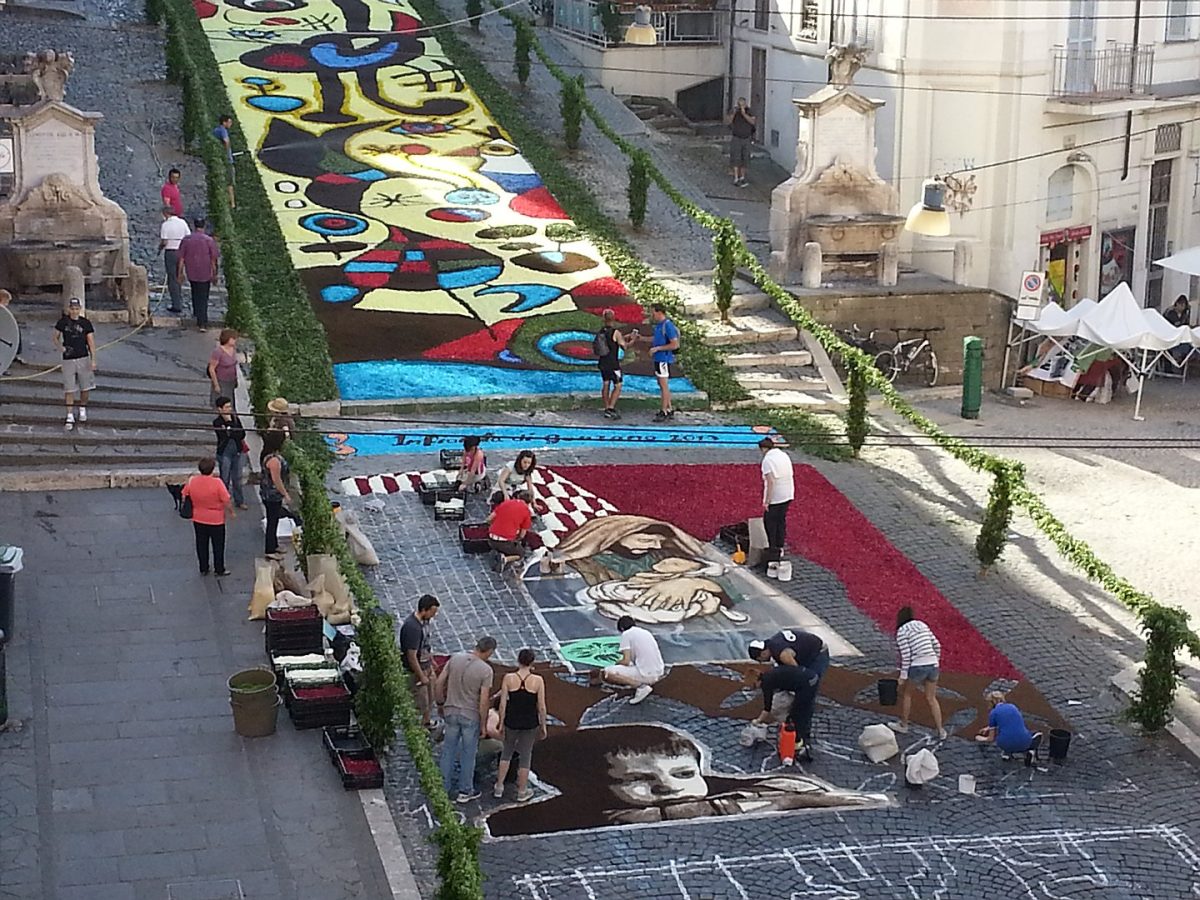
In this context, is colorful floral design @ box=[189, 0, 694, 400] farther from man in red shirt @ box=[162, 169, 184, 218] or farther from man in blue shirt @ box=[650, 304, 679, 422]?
man in red shirt @ box=[162, 169, 184, 218]

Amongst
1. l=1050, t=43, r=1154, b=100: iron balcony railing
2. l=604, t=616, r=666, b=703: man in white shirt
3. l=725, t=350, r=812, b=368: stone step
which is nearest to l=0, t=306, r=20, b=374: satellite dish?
l=604, t=616, r=666, b=703: man in white shirt

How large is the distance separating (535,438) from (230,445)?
445cm

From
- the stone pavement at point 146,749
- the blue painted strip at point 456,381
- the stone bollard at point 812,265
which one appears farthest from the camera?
the stone bollard at point 812,265

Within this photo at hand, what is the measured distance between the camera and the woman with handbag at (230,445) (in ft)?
62.9

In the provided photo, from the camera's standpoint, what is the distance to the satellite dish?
1875 centimetres

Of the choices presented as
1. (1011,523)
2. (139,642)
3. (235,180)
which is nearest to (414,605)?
(139,642)

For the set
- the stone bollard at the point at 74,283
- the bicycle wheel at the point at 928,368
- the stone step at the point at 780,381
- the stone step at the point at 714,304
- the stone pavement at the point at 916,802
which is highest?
the stone bollard at the point at 74,283

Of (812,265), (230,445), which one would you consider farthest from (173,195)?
(812,265)

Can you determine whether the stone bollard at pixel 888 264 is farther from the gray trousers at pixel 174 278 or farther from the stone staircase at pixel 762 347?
the gray trousers at pixel 174 278

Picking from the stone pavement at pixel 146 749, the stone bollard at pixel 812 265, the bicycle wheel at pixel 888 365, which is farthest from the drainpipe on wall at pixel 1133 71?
the stone pavement at pixel 146 749

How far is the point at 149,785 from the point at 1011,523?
10950 millimetres

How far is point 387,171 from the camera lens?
31.8 metres

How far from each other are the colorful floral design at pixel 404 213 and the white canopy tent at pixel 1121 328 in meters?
6.32

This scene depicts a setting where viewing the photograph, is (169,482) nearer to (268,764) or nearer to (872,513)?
(268,764)
